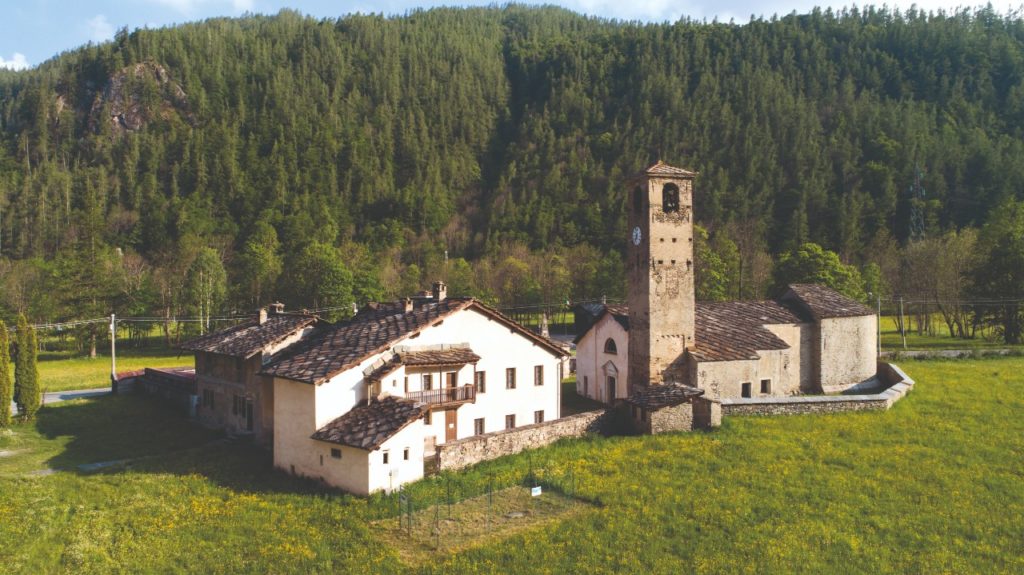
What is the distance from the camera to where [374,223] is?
14375 cm

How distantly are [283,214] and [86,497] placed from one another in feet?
397

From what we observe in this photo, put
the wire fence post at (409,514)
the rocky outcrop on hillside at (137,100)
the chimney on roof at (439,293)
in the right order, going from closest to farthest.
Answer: the wire fence post at (409,514) < the chimney on roof at (439,293) < the rocky outcrop on hillside at (137,100)

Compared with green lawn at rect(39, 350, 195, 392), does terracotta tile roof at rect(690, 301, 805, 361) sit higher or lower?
higher

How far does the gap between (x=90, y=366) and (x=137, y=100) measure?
483 feet

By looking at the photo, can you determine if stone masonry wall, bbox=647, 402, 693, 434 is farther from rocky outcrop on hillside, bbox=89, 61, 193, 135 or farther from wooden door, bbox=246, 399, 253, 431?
rocky outcrop on hillside, bbox=89, 61, 193, 135

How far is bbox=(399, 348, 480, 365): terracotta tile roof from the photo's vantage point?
92.9 feet

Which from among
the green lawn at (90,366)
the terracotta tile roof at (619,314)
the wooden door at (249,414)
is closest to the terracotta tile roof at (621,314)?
the terracotta tile roof at (619,314)

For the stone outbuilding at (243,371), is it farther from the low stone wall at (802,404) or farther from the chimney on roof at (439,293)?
the low stone wall at (802,404)

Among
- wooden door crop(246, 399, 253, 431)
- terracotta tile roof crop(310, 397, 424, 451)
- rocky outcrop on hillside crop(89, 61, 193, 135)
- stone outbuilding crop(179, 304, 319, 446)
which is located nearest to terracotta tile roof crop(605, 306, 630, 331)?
terracotta tile roof crop(310, 397, 424, 451)

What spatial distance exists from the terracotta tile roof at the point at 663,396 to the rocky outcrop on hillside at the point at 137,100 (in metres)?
183

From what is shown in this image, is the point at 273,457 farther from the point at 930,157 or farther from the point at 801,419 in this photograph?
the point at 930,157

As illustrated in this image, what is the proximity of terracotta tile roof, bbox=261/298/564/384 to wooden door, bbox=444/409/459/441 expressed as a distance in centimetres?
431

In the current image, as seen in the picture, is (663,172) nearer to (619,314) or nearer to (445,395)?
(619,314)

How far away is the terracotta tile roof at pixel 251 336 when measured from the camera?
3191 centimetres
